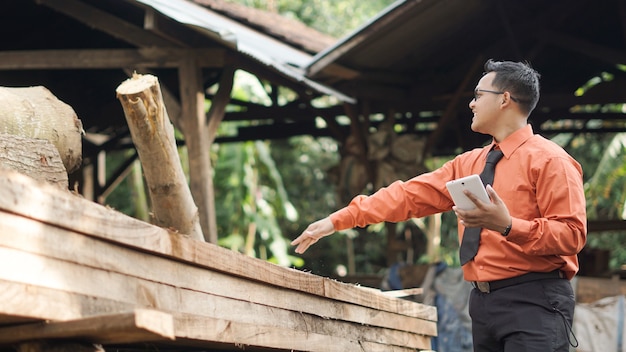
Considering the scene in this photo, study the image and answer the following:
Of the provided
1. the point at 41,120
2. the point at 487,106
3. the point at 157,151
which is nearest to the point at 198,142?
the point at 41,120

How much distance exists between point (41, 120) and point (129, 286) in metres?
1.68

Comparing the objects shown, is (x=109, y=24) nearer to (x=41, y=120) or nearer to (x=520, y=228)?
(x=41, y=120)

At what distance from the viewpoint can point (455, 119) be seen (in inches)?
456

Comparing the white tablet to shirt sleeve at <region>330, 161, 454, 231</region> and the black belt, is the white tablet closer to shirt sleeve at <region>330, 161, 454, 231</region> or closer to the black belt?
the black belt

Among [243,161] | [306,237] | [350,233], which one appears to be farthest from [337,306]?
[350,233]

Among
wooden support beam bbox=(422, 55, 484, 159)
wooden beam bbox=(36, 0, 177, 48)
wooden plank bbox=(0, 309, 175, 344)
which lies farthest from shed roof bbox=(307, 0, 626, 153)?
wooden plank bbox=(0, 309, 175, 344)

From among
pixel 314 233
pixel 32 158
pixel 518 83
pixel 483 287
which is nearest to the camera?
pixel 32 158

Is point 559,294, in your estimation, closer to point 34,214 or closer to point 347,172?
point 34,214

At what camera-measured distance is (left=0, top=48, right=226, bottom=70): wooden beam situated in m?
9.07

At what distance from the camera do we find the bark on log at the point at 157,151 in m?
4.15

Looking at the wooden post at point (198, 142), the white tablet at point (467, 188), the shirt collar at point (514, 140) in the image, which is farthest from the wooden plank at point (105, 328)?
the wooden post at point (198, 142)

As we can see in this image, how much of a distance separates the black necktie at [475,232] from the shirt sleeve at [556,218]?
0.93 ft

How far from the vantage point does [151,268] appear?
135 inches

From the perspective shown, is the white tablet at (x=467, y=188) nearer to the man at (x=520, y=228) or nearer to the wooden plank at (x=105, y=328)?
the man at (x=520, y=228)
